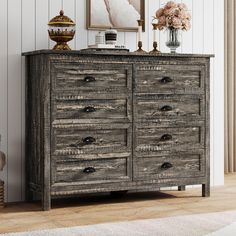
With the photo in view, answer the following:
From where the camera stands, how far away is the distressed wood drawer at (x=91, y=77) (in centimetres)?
436

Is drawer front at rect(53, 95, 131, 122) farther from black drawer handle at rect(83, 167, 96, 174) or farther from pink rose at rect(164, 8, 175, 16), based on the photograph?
pink rose at rect(164, 8, 175, 16)

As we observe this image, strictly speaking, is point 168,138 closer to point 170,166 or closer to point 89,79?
point 170,166

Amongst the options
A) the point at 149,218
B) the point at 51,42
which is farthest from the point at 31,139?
the point at 149,218

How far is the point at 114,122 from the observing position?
179 inches

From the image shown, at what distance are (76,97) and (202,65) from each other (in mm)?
1026

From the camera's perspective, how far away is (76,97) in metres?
4.40

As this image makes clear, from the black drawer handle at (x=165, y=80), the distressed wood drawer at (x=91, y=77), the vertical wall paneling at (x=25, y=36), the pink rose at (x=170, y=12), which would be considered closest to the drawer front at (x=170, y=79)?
the black drawer handle at (x=165, y=80)

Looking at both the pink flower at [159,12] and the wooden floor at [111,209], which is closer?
the wooden floor at [111,209]

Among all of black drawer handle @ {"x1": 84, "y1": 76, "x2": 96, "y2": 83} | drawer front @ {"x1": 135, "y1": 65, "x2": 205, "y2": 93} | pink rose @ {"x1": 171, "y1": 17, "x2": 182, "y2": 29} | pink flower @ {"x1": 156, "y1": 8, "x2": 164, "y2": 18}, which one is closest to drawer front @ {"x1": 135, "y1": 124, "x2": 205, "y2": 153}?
drawer front @ {"x1": 135, "y1": 65, "x2": 205, "y2": 93}

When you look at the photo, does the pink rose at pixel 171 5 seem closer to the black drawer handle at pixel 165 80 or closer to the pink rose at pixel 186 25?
the pink rose at pixel 186 25

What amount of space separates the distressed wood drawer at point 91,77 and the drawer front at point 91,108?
68 millimetres

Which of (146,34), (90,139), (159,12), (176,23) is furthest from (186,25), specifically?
(90,139)

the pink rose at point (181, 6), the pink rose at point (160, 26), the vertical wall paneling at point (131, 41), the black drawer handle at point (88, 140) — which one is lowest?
the black drawer handle at point (88, 140)

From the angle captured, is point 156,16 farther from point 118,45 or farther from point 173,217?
point 173,217
